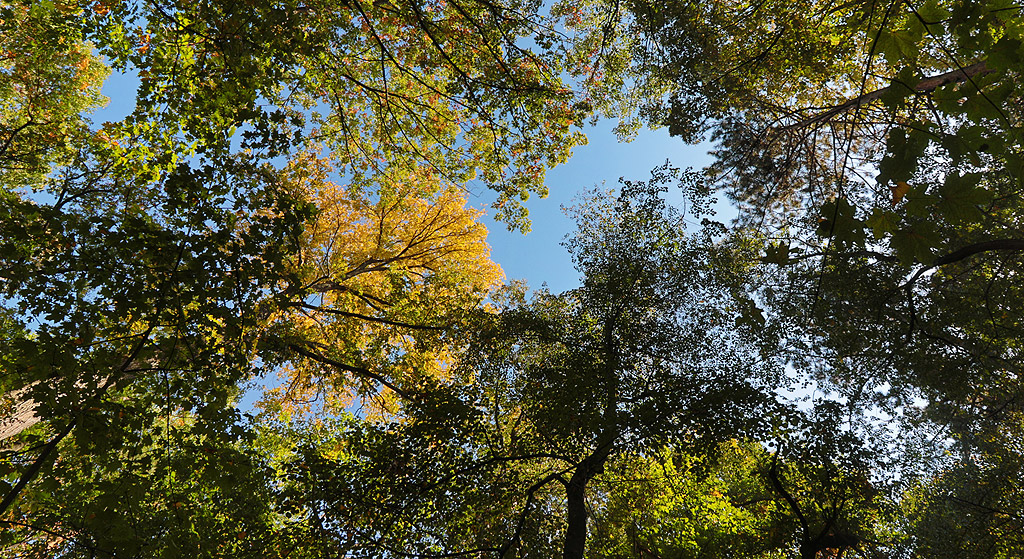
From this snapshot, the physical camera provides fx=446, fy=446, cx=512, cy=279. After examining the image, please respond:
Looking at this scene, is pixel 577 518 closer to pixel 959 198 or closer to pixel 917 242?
pixel 917 242

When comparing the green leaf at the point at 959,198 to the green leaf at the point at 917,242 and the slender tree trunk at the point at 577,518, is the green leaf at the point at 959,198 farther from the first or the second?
the slender tree trunk at the point at 577,518

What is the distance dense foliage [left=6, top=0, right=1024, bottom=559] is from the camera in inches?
170

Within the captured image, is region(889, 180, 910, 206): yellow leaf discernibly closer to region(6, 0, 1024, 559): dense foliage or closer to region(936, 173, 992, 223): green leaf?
region(936, 173, 992, 223): green leaf

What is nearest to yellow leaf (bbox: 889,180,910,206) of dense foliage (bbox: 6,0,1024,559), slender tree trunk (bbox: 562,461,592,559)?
dense foliage (bbox: 6,0,1024,559)

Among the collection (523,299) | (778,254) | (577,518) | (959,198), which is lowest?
(959,198)

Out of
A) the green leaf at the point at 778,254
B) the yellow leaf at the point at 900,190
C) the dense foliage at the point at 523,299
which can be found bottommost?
the yellow leaf at the point at 900,190

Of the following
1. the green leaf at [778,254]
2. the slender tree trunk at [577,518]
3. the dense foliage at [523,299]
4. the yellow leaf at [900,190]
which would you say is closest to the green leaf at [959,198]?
the yellow leaf at [900,190]

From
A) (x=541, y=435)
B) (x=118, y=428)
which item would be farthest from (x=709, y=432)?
(x=118, y=428)

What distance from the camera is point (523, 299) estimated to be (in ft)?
33.2

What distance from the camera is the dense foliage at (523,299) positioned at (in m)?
4.32

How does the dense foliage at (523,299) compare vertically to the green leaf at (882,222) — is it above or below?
above

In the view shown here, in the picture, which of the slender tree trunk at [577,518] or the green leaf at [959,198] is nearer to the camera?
the green leaf at [959,198]

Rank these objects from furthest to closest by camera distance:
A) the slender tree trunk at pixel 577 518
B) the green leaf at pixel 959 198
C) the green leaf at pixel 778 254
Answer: the slender tree trunk at pixel 577 518, the green leaf at pixel 778 254, the green leaf at pixel 959 198

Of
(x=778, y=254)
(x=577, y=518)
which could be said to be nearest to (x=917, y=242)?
(x=778, y=254)
